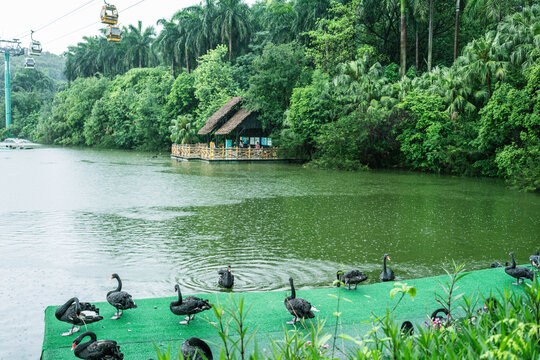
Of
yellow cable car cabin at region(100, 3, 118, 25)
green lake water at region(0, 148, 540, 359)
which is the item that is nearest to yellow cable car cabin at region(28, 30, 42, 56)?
yellow cable car cabin at region(100, 3, 118, 25)

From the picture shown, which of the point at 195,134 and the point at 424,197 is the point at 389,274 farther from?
the point at 195,134

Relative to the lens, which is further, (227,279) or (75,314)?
(227,279)

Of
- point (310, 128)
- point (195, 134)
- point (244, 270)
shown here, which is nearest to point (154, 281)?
point (244, 270)

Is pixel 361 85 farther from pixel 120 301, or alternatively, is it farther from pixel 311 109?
pixel 120 301

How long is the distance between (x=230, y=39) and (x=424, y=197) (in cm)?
3799

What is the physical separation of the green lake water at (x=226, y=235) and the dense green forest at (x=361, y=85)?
4715mm

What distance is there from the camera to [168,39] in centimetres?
5719

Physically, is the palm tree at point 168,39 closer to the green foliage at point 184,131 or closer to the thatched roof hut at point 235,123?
the green foliage at point 184,131

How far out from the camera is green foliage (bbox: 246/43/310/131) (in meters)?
37.2

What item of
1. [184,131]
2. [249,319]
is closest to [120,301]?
[249,319]

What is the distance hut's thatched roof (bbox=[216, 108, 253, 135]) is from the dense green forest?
3.85 ft

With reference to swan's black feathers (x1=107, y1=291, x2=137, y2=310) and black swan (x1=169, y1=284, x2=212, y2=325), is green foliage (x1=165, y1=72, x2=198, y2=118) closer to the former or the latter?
swan's black feathers (x1=107, y1=291, x2=137, y2=310)

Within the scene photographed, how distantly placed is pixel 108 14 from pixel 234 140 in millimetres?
17175

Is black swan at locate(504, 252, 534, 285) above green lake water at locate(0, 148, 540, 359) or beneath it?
above
